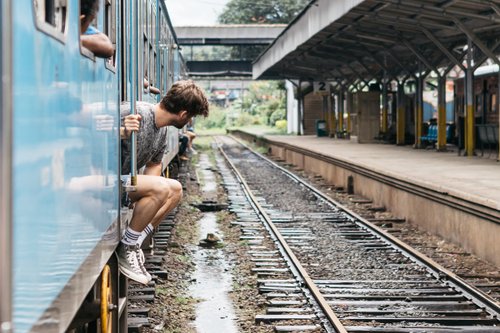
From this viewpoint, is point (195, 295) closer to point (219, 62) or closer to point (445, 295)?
point (445, 295)

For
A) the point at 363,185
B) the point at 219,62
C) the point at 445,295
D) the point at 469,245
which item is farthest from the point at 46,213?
the point at 219,62

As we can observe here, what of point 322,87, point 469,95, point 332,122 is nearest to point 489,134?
point 469,95

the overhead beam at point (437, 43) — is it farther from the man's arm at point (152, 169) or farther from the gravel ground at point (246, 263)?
the man's arm at point (152, 169)

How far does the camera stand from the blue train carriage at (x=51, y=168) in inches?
66.2

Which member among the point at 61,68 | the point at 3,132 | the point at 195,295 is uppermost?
the point at 61,68

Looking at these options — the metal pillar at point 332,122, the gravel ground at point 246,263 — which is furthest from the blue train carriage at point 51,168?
the metal pillar at point 332,122

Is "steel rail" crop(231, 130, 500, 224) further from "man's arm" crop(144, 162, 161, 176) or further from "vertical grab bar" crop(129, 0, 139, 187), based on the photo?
"vertical grab bar" crop(129, 0, 139, 187)

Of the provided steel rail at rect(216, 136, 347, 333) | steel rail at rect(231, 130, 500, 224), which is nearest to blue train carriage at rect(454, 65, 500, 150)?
steel rail at rect(231, 130, 500, 224)

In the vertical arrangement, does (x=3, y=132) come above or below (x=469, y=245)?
above

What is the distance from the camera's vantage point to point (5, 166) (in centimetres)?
164

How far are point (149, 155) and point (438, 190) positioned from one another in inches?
253

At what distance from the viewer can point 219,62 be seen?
4697cm

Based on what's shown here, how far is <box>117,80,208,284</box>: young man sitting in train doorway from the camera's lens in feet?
15.5

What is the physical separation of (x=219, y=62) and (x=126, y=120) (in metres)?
42.8
